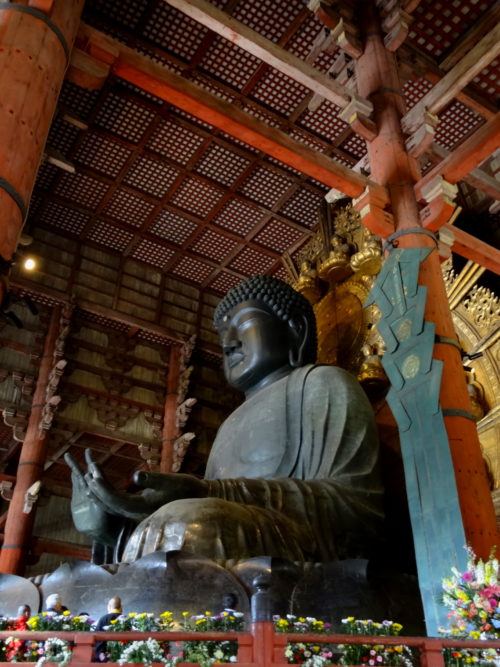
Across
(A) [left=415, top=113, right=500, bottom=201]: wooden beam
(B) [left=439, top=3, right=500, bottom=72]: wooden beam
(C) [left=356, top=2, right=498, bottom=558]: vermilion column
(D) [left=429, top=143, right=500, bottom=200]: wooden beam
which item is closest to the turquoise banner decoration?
(C) [left=356, top=2, right=498, bottom=558]: vermilion column

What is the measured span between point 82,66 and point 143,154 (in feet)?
11.6

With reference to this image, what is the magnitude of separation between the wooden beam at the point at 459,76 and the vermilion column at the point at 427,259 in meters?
0.14

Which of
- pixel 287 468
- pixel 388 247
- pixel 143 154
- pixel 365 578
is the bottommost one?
pixel 365 578

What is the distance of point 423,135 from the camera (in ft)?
13.5

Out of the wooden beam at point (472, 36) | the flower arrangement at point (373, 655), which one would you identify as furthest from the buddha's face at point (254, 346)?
the flower arrangement at point (373, 655)

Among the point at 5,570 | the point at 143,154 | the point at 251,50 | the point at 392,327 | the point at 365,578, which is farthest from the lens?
the point at 143,154

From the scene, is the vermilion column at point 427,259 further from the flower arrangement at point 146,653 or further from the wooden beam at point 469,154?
the flower arrangement at point 146,653

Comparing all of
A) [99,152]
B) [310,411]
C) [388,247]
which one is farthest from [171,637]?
[99,152]

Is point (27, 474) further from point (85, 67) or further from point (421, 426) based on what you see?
point (421, 426)

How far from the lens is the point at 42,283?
26.8 feet

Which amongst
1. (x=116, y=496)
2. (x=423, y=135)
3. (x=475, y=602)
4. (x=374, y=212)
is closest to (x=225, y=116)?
(x=374, y=212)

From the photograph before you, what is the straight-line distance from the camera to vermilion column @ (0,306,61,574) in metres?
6.86

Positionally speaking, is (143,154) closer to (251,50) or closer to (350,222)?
(350,222)

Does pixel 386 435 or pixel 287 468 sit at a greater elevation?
pixel 386 435
